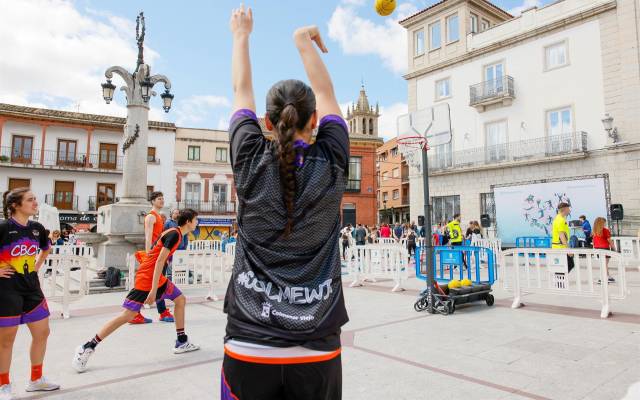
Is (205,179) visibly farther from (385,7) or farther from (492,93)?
(385,7)

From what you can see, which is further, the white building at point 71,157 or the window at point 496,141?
the white building at point 71,157

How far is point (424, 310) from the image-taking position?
23.1 ft

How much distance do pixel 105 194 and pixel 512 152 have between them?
30.8 metres

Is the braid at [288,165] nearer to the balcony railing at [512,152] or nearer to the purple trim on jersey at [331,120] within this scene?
the purple trim on jersey at [331,120]

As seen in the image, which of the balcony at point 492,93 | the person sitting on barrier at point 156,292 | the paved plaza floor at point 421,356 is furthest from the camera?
the balcony at point 492,93

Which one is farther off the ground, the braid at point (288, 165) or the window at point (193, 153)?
the window at point (193, 153)

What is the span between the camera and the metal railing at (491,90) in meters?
22.4

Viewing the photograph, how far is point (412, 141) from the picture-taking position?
866 cm

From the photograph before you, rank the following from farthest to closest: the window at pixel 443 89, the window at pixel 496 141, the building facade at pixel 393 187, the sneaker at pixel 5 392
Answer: the building facade at pixel 393 187 → the window at pixel 443 89 → the window at pixel 496 141 → the sneaker at pixel 5 392

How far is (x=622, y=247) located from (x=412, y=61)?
1821 cm

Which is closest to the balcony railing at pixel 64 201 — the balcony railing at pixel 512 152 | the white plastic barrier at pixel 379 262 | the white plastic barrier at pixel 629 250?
the balcony railing at pixel 512 152

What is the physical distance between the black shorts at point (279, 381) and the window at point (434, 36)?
28.1 meters

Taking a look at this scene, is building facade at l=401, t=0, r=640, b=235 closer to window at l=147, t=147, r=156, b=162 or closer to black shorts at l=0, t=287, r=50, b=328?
black shorts at l=0, t=287, r=50, b=328

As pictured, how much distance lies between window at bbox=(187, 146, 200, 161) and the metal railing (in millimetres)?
23496
